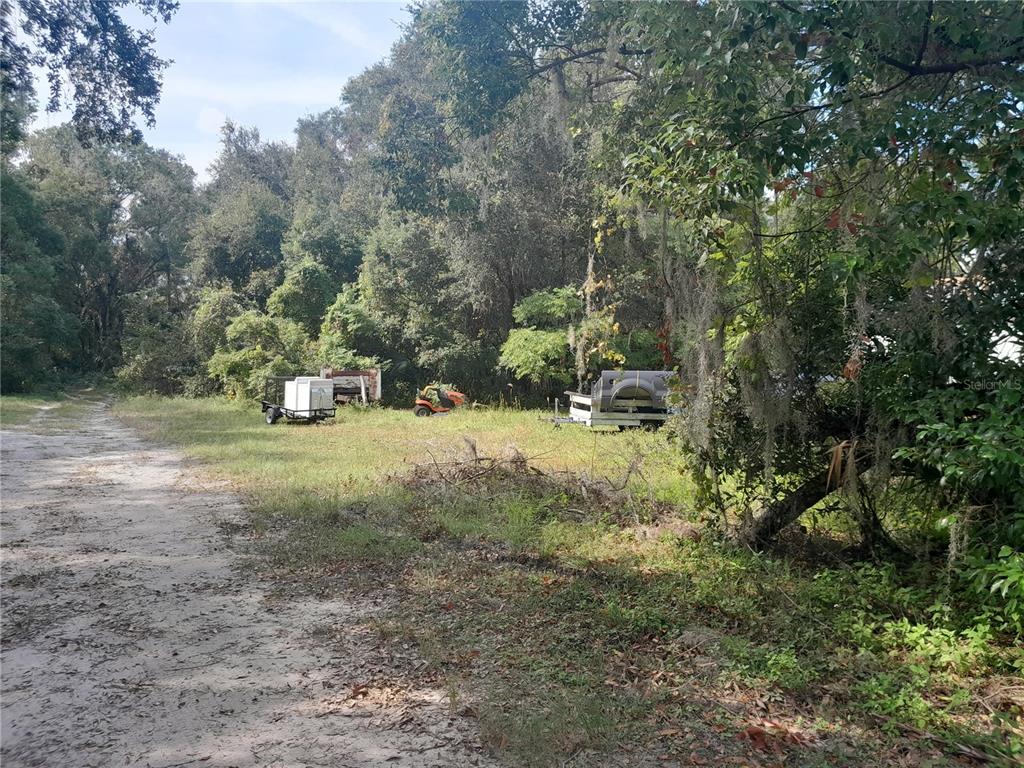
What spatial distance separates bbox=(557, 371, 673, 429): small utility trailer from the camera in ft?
48.1

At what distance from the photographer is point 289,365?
22.4 metres

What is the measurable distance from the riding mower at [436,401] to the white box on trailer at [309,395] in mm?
2831

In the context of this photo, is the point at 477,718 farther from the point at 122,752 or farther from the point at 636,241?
the point at 636,241

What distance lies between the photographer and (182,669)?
393cm

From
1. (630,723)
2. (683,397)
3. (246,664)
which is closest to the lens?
(630,723)

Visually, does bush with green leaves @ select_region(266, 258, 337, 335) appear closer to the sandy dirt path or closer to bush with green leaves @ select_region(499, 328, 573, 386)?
bush with green leaves @ select_region(499, 328, 573, 386)

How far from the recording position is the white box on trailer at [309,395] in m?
16.8

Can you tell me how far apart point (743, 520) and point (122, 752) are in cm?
476

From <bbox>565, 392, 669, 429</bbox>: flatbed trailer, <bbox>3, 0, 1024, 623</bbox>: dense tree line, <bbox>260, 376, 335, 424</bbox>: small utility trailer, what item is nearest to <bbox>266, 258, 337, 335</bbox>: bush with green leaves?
→ <bbox>260, 376, 335, 424</bbox>: small utility trailer

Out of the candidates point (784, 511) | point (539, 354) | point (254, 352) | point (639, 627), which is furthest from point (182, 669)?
point (254, 352)

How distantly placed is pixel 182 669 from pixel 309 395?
43.4 feet

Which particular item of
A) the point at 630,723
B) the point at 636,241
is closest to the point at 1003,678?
the point at 630,723

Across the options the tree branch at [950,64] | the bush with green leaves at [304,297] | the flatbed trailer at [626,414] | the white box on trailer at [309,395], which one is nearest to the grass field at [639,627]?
the tree branch at [950,64]

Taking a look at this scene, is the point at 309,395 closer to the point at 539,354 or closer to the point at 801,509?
the point at 539,354
